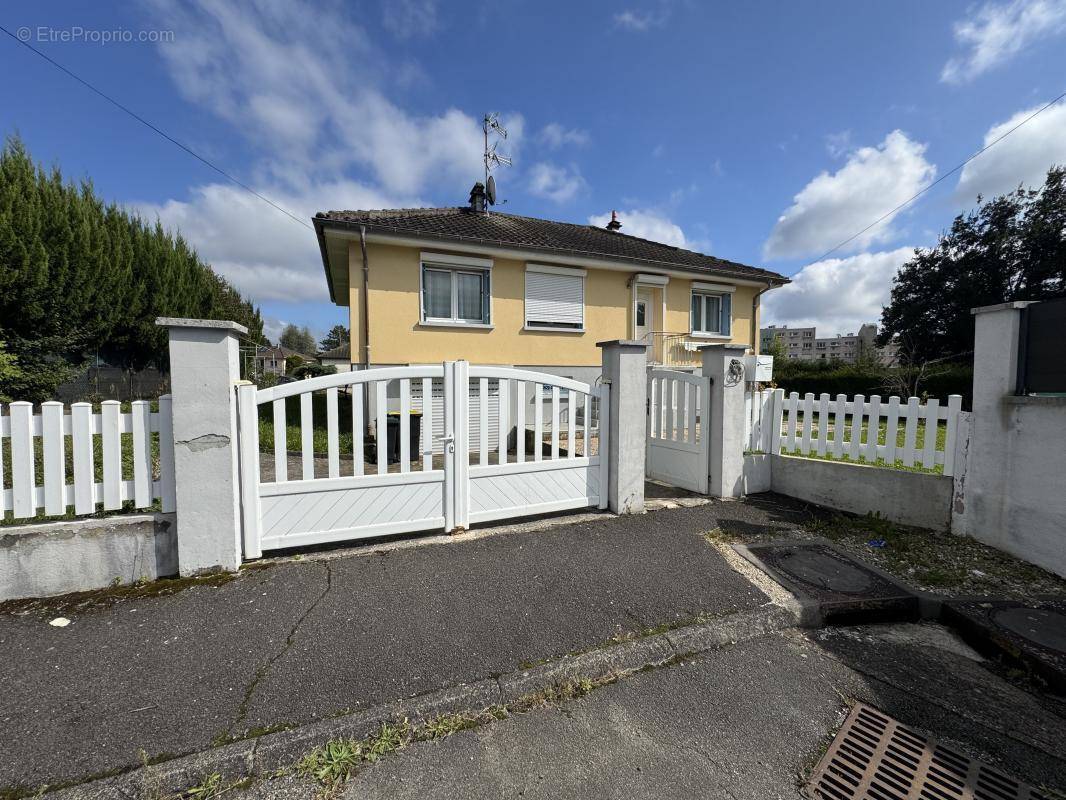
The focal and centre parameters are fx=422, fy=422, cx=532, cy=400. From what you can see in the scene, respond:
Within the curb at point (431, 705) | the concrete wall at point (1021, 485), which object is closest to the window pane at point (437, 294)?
the curb at point (431, 705)

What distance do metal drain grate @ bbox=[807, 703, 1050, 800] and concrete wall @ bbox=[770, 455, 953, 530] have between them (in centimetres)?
330

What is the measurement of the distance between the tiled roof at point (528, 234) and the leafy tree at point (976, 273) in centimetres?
1685

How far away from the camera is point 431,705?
2111mm

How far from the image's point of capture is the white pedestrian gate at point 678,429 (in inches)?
211

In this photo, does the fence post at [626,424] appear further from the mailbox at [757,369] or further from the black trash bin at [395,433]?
the black trash bin at [395,433]

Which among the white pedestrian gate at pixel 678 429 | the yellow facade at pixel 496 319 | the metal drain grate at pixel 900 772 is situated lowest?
the metal drain grate at pixel 900 772

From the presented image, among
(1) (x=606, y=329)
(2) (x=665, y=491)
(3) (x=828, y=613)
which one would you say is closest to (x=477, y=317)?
(1) (x=606, y=329)

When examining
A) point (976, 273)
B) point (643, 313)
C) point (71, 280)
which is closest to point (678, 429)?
point (643, 313)

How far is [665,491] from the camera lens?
5652mm

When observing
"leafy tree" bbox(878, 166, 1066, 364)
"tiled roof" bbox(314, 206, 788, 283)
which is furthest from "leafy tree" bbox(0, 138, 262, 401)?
"leafy tree" bbox(878, 166, 1066, 364)

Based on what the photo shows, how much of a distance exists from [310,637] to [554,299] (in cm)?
965

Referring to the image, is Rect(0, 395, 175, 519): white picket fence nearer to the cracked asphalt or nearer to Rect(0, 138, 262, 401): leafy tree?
the cracked asphalt

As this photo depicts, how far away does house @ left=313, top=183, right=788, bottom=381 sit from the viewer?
941 centimetres

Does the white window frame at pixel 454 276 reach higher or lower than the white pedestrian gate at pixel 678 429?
higher
